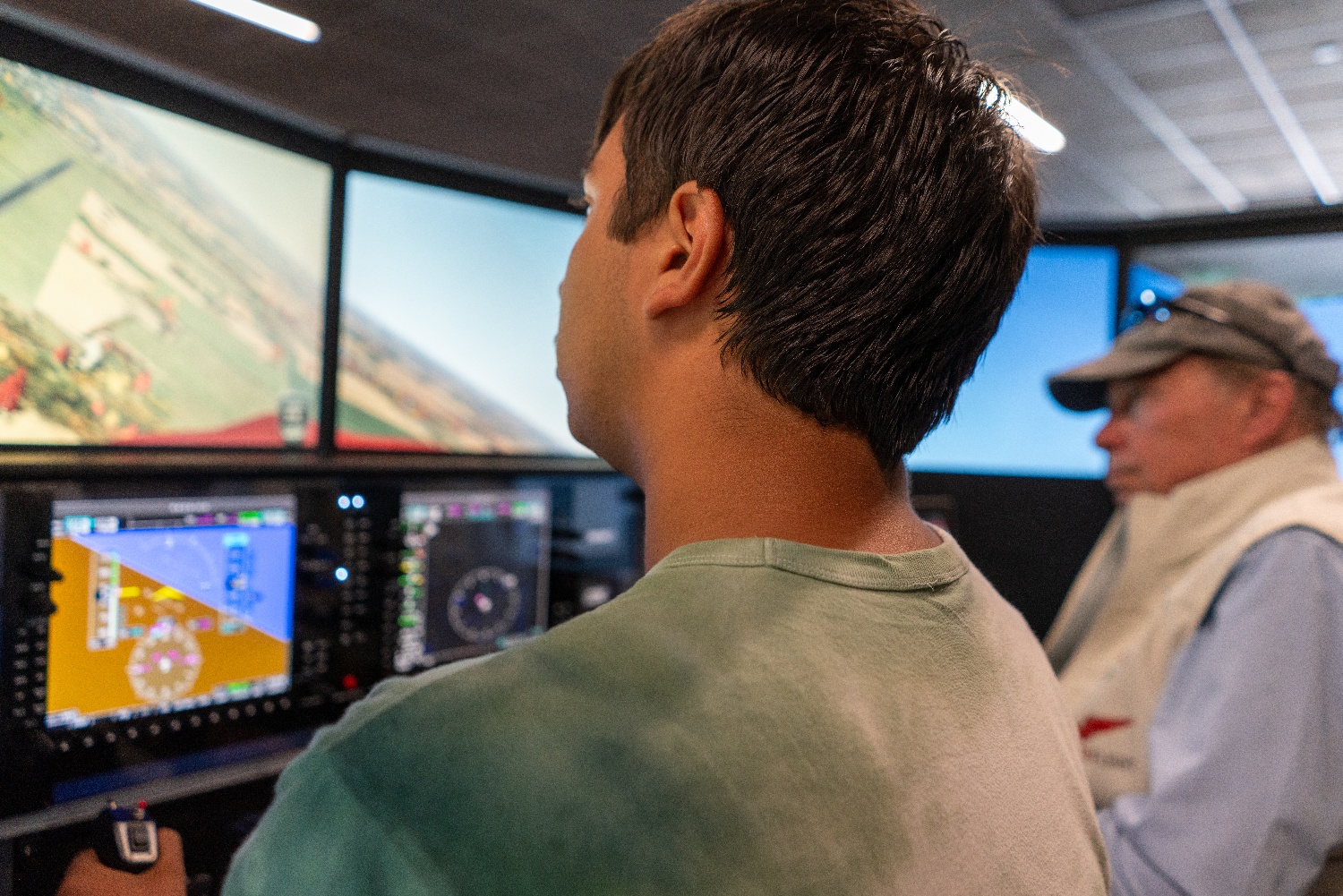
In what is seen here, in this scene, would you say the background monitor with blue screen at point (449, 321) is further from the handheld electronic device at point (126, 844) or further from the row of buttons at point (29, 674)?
the handheld electronic device at point (126, 844)

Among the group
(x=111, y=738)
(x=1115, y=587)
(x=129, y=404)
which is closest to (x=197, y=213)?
(x=129, y=404)

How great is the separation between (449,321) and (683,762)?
139 cm

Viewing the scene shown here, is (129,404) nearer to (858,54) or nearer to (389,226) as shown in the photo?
(389,226)

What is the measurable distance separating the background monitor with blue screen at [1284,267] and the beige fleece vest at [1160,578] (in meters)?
0.28

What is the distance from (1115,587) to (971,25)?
1.19 m

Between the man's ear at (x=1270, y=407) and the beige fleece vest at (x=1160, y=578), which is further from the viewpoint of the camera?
the man's ear at (x=1270, y=407)

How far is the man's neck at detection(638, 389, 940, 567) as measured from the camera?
55cm

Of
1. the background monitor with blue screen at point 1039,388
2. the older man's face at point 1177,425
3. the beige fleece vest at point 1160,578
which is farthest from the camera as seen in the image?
the background monitor with blue screen at point 1039,388

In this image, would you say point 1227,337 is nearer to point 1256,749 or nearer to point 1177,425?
point 1177,425

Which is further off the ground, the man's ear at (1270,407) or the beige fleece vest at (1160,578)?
the man's ear at (1270,407)

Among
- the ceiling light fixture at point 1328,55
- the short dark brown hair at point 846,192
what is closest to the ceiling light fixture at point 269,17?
the short dark brown hair at point 846,192

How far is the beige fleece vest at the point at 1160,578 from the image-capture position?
1313mm

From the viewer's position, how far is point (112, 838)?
921mm

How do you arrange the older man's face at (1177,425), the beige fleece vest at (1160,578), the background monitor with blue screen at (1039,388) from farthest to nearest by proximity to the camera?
the background monitor with blue screen at (1039,388), the older man's face at (1177,425), the beige fleece vest at (1160,578)
